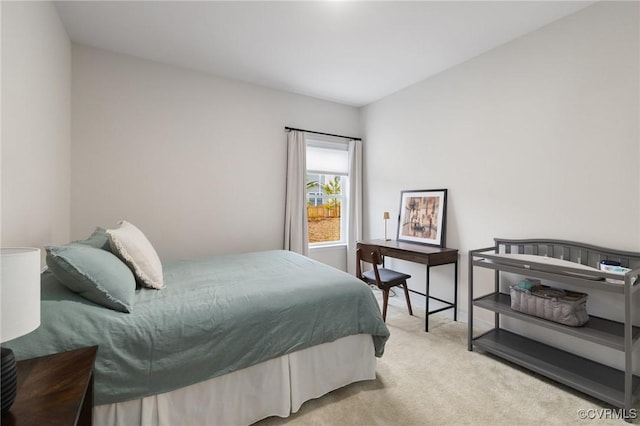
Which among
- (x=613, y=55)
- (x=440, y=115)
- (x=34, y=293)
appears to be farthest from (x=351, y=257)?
(x=34, y=293)

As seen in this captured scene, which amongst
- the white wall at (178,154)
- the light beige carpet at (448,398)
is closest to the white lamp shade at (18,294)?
the light beige carpet at (448,398)

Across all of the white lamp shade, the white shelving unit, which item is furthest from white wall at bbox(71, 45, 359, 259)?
the white shelving unit

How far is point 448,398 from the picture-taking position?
181 centimetres

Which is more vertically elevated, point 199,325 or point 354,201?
point 354,201

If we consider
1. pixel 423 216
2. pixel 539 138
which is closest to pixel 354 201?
pixel 423 216

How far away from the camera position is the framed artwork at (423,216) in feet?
10.5

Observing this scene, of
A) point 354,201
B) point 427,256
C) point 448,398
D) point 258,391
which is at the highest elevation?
point 354,201

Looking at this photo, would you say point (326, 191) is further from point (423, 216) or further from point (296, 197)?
point (423, 216)

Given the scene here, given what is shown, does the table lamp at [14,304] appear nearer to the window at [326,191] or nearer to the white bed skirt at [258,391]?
the white bed skirt at [258,391]

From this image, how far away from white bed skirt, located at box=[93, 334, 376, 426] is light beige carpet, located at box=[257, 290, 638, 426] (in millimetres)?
99

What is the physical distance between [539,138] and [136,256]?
315cm

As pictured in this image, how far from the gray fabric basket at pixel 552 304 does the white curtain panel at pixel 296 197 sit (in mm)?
2336

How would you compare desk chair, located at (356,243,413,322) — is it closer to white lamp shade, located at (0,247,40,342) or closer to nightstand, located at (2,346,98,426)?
nightstand, located at (2,346,98,426)

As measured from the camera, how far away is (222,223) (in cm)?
333
